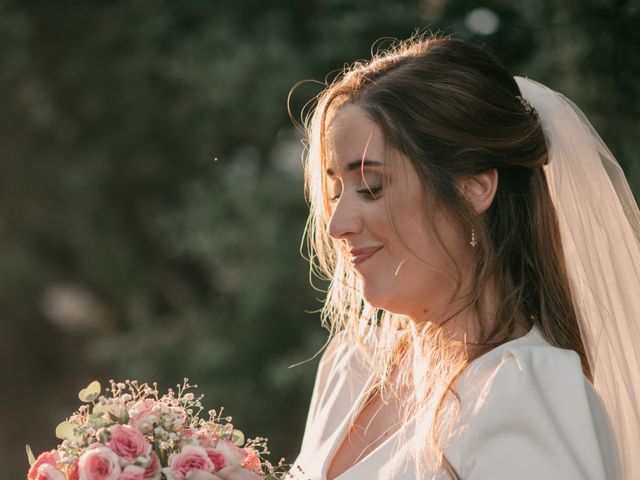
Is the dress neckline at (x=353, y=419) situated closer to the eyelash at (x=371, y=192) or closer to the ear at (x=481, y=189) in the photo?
the ear at (x=481, y=189)

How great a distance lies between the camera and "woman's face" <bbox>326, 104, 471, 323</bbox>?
2.51 m

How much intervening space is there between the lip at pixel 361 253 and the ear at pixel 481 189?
284mm

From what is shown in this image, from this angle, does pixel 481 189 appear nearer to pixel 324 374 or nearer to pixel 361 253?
pixel 361 253

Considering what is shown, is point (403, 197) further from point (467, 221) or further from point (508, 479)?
point (508, 479)

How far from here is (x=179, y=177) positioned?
7977mm

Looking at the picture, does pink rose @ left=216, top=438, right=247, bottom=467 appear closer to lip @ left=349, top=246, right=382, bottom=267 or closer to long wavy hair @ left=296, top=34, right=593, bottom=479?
long wavy hair @ left=296, top=34, right=593, bottom=479

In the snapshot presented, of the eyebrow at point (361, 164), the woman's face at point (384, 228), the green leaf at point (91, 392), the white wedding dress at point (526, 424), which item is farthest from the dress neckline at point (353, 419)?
the green leaf at point (91, 392)

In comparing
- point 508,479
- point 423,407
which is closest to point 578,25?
point 423,407

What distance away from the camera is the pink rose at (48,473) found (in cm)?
226

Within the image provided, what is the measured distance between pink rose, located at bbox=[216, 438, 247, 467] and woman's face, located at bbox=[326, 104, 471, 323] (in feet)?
1.80

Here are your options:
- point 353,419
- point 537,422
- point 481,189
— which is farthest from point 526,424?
point 353,419

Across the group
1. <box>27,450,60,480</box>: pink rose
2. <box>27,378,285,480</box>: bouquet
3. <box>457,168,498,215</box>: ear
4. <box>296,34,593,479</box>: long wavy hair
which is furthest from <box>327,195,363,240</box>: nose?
<box>27,450,60,480</box>: pink rose

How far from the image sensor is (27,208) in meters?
8.34

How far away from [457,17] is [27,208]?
184 inches
